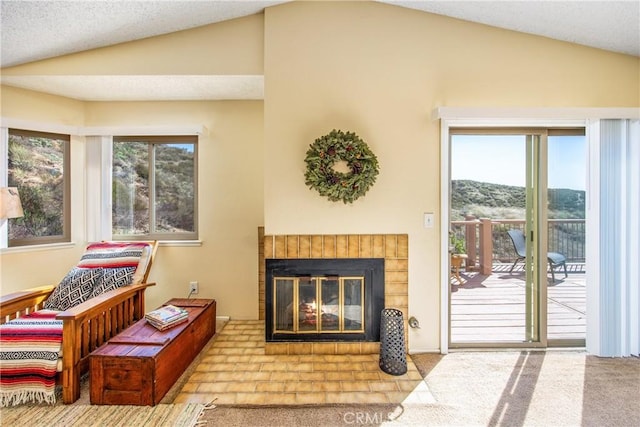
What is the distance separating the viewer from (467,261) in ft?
8.29

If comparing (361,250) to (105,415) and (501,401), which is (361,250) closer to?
(501,401)

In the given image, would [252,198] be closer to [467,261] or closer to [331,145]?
[331,145]

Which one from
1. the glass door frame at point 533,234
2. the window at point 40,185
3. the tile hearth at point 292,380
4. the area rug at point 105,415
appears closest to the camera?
the area rug at point 105,415

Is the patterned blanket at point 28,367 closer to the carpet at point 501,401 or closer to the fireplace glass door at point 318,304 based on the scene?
the carpet at point 501,401

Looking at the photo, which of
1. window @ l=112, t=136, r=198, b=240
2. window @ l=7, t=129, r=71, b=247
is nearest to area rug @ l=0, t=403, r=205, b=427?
window @ l=112, t=136, r=198, b=240

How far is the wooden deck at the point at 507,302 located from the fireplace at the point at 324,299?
778 mm

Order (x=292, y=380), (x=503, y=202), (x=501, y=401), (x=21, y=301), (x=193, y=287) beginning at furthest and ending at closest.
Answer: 1. (x=193, y=287)
2. (x=503, y=202)
3. (x=21, y=301)
4. (x=292, y=380)
5. (x=501, y=401)

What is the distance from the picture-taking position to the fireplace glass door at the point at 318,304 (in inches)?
92.4

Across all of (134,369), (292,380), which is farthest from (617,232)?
(134,369)

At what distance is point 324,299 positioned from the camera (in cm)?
236

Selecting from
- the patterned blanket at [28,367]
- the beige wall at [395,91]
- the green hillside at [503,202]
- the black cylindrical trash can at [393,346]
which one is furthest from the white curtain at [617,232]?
the patterned blanket at [28,367]

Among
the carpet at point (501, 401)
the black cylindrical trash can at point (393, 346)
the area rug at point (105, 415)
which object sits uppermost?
the black cylindrical trash can at point (393, 346)

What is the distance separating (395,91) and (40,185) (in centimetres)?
348

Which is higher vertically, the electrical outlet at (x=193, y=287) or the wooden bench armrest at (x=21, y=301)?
the wooden bench armrest at (x=21, y=301)
